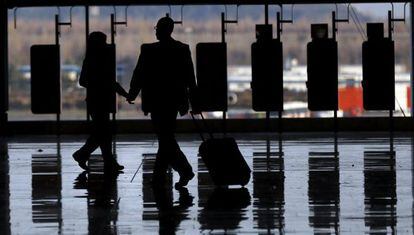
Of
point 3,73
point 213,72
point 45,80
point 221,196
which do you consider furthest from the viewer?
point 213,72

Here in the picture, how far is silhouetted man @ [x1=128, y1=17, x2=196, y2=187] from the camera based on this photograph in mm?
11945

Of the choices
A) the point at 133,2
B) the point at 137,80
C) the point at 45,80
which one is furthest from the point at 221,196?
the point at 45,80

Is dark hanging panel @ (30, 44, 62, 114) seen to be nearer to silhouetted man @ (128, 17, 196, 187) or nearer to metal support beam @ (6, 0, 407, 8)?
metal support beam @ (6, 0, 407, 8)

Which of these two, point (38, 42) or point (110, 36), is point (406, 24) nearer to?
point (110, 36)

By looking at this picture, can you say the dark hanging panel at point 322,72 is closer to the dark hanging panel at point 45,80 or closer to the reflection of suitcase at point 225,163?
the dark hanging panel at point 45,80

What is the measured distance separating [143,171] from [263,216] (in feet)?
16.2

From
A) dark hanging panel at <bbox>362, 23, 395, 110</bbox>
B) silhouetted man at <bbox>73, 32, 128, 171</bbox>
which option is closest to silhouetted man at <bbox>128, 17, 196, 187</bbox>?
silhouetted man at <bbox>73, 32, 128, 171</bbox>

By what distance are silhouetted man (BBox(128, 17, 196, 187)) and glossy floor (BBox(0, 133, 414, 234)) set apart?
0.35 meters

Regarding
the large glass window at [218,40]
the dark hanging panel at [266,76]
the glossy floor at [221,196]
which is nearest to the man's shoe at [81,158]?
the glossy floor at [221,196]

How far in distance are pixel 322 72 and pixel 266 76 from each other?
1.19 m

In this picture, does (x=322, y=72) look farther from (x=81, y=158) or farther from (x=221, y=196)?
(x=221, y=196)

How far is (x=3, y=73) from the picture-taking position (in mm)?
22859

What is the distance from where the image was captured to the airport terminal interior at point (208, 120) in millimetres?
9828

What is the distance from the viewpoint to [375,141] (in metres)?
19.9
